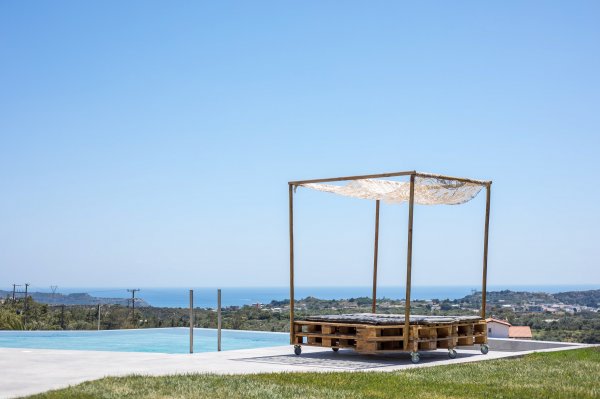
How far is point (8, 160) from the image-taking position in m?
26.3

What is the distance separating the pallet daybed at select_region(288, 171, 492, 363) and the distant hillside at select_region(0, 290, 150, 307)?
31.4ft

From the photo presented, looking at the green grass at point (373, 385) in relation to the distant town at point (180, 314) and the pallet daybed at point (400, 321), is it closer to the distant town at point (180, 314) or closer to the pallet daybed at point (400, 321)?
the pallet daybed at point (400, 321)

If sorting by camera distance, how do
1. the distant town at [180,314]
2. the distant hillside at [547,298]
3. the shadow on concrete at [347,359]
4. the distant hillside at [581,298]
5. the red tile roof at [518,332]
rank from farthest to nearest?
1. the distant hillside at [581,298]
2. the distant hillside at [547,298]
3. the distant town at [180,314]
4. the red tile roof at [518,332]
5. the shadow on concrete at [347,359]

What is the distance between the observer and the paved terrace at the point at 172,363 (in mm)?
8836

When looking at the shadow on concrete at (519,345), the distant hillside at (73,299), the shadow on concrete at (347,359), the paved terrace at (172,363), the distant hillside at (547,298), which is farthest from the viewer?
the distant hillside at (547,298)

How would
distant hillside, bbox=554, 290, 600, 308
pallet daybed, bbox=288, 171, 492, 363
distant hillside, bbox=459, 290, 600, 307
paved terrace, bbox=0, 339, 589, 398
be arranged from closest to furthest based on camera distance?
paved terrace, bbox=0, 339, 589, 398 → pallet daybed, bbox=288, 171, 492, 363 → distant hillside, bbox=459, 290, 600, 307 → distant hillside, bbox=554, 290, 600, 308

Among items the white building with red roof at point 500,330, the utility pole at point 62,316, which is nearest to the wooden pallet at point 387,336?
the white building with red roof at point 500,330

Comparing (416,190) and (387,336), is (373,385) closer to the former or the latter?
(387,336)

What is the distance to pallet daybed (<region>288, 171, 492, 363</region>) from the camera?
35.0 ft

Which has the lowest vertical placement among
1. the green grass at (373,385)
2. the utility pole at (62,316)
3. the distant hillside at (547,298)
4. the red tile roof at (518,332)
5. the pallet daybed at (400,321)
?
the utility pole at (62,316)

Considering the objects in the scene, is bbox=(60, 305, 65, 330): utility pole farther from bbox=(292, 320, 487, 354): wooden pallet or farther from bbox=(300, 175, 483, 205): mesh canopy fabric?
bbox=(300, 175, 483, 205): mesh canopy fabric

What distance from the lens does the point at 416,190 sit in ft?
38.2

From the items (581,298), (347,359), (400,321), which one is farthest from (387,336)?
(581,298)

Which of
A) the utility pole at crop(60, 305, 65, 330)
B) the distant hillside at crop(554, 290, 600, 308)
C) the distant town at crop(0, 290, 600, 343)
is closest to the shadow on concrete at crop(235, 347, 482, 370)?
the distant town at crop(0, 290, 600, 343)
